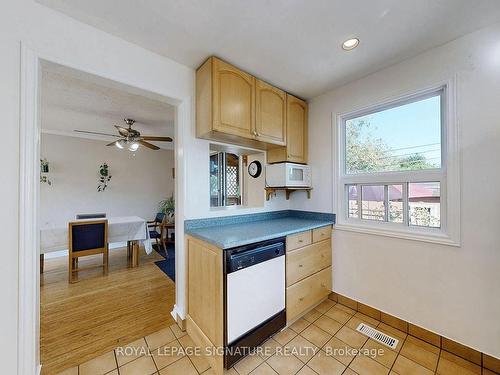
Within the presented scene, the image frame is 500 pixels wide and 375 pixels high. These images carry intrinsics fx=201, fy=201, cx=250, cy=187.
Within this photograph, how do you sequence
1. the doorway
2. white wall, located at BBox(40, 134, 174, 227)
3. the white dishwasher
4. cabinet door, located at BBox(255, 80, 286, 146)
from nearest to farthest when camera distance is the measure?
the doorway < the white dishwasher < cabinet door, located at BBox(255, 80, 286, 146) < white wall, located at BBox(40, 134, 174, 227)

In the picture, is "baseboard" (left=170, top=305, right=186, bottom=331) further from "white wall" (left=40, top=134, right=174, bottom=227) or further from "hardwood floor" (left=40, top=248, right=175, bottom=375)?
"white wall" (left=40, top=134, right=174, bottom=227)

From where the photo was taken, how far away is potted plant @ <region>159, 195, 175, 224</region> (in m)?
4.30

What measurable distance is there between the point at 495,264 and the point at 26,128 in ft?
10.3

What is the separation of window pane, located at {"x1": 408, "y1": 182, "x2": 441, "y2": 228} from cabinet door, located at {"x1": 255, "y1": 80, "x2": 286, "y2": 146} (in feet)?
4.22

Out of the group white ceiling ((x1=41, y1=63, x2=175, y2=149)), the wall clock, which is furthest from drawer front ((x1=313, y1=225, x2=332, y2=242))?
white ceiling ((x1=41, y1=63, x2=175, y2=149))

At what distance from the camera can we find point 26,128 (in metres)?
1.18

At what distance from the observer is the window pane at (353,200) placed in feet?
7.17

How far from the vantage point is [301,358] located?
151 centimetres

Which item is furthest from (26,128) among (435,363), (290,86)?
(435,363)

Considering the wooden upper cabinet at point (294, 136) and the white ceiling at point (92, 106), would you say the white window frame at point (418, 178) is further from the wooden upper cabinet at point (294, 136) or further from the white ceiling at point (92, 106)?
the white ceiling at point (92, 106)

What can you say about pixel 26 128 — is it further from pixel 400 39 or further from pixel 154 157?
pixel 154 157

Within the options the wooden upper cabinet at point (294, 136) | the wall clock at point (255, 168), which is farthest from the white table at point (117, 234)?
the wooden upper cabinet at point (294, 136)

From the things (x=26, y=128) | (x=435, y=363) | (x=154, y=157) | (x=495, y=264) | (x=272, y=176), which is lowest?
(x=435, y=363)

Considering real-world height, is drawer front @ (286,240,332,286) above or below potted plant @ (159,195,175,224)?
below
